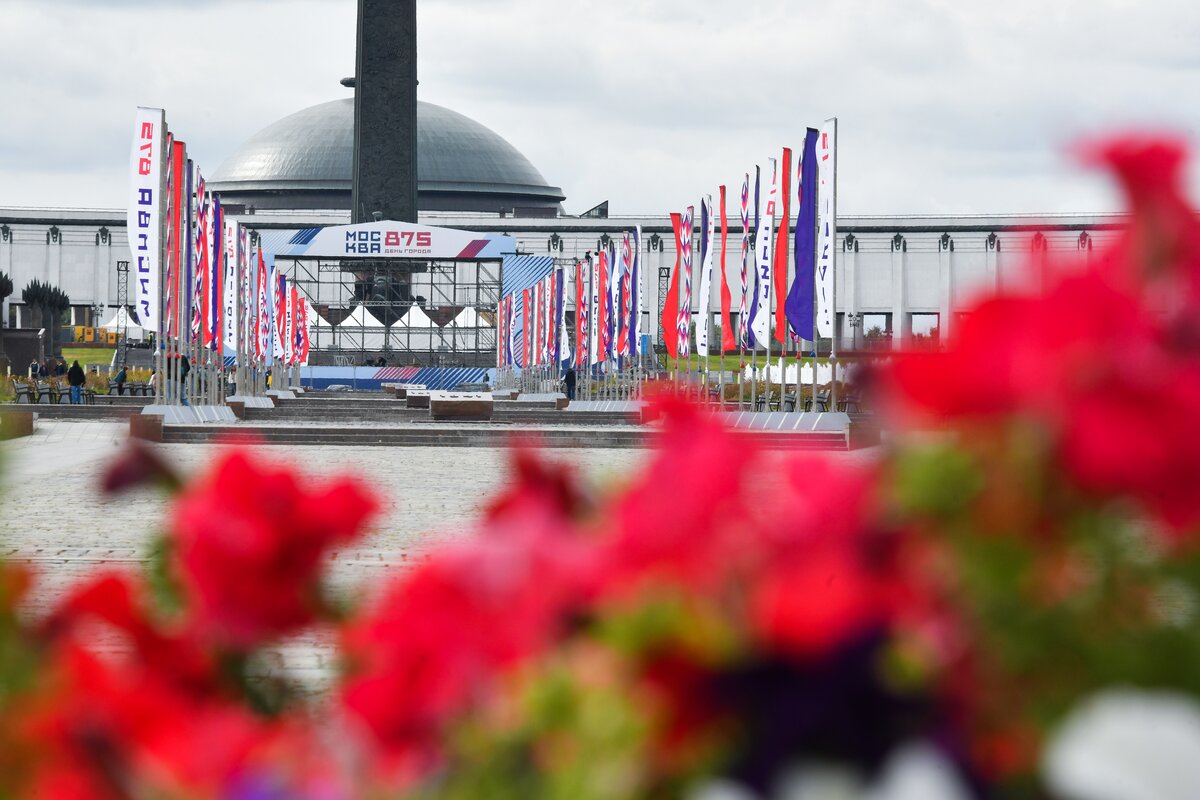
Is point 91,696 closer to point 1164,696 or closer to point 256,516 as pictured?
point 256,516

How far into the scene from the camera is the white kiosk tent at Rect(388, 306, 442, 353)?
207ft

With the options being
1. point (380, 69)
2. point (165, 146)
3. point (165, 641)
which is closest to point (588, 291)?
point (165, 146)

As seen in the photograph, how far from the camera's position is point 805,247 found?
23516 millimetres

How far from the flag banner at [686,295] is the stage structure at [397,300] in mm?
26694

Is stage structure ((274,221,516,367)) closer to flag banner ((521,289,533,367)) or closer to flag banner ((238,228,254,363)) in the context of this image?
flag banner ((521,289,533,367))

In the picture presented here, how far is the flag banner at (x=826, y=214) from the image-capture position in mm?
23291

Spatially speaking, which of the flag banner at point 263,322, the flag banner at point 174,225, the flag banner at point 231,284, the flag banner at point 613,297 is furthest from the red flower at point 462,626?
the flag banner at point 263,322

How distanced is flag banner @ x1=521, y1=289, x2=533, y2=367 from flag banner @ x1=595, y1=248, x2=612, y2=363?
38.1ft

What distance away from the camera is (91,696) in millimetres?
1248

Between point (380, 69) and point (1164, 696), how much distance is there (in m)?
64.4

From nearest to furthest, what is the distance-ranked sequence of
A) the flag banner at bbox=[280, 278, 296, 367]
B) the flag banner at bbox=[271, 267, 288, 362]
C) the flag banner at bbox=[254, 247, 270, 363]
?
the flag banner at bbox=[254, 247, 270, 363], the flag banner at bbox=[271, 267, 288, 362], the flag banner at bbox=[280, 278, 296, 367]

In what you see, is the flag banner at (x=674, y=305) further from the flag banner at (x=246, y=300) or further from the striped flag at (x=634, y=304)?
the flag banner at (x=246, y=300)

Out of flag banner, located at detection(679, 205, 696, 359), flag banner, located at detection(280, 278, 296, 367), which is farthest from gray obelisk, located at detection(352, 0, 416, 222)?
flag banner, located at detection(679, 205, 696, 359)

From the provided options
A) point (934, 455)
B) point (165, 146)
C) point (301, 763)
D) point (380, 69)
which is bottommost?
point (301, 763)
